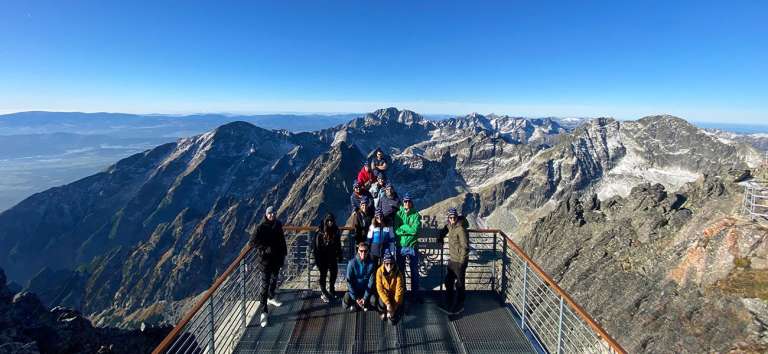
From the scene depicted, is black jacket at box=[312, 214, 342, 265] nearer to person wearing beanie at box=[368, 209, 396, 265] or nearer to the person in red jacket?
person wearing beanie at box=[368, 209, 396, 265]

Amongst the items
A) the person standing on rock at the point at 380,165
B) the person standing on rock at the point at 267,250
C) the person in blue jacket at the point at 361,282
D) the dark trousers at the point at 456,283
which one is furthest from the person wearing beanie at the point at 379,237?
the person standing on rock at the point at 380,165

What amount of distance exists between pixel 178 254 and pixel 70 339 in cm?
18103

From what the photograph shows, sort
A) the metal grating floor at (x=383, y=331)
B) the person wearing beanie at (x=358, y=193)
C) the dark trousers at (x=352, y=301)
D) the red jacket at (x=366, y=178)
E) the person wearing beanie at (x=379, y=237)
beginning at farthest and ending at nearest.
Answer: the red jacket at (x=366, y=178), the person wearing beanie at (x=358, y=193), the dark trousers at (x=352, y=301), the person wearing beanie at (x=379, y=237), the metal grating floor at (x=383, y=331)

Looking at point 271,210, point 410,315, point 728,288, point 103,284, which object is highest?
point 271,210

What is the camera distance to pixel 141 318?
466ft

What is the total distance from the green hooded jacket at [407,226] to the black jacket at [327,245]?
72.2 inches

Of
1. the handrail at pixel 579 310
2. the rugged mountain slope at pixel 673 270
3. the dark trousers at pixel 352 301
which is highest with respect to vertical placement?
the handrail at pixel 579 310

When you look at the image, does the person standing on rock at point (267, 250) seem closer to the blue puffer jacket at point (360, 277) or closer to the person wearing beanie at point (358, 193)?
the blue puffer jacket at point (360, 277)

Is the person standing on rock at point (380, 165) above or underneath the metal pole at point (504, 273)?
above

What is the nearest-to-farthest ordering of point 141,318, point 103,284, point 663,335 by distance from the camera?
point 663,335, point 141,318, point 103,284

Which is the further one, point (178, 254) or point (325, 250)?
point (178, 254)

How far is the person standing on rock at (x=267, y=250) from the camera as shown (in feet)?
39.4

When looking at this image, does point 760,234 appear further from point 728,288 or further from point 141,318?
point 141,318

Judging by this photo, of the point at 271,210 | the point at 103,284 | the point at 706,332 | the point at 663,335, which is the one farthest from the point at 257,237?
the point at 103,284
